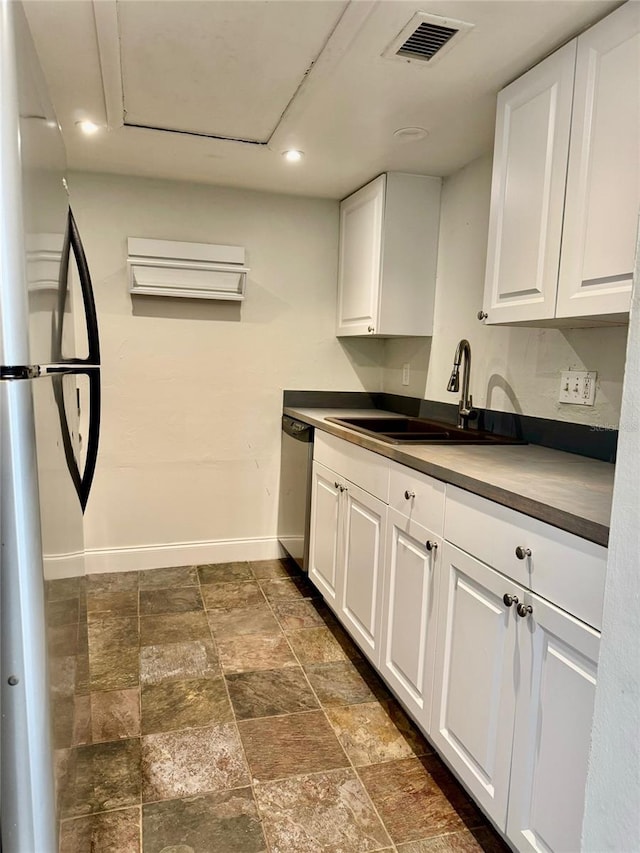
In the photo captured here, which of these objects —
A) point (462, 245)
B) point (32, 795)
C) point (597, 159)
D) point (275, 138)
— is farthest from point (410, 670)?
point (275, 138)

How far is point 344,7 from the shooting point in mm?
1476

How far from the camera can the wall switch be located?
1855 millimetres

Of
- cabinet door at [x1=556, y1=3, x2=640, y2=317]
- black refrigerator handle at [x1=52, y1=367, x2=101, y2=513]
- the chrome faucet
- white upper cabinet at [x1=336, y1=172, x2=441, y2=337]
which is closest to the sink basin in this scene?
the chrome faucet

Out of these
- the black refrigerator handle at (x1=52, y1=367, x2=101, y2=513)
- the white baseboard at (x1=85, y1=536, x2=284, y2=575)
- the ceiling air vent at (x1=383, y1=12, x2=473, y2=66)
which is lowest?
the white baseboard at (x1=85, y1=536, x2=284, y2=575)

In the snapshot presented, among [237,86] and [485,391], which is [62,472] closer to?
[237,86]

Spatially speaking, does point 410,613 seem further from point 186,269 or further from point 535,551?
point 186,269

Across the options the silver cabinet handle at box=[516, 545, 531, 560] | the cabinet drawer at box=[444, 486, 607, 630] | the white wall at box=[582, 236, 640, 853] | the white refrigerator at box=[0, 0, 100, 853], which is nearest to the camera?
the white wall at box=[582, 236, 640, 853]

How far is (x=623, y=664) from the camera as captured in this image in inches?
26.2

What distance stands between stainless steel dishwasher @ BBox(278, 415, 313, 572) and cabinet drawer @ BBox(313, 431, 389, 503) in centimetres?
14

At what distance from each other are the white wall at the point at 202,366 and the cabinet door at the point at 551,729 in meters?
2.31

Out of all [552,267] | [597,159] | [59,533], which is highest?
[597,159]

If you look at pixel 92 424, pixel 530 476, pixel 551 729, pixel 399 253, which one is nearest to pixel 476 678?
pixel 551 729

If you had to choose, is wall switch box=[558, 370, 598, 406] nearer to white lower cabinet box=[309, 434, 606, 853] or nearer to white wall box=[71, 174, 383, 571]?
white lower cabinet box=[309, 434, 606, 853]

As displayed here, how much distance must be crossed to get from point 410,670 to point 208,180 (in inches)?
101
